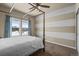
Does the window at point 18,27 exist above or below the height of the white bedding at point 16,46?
above

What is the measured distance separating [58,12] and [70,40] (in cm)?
86

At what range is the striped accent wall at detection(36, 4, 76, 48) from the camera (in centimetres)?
187

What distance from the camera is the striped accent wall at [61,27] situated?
1.87 meters

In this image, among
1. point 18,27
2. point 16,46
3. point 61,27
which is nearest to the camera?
point 16,46

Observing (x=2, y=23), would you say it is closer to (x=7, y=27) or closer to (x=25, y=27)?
(x=7, y=27)

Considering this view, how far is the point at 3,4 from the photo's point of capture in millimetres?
1270

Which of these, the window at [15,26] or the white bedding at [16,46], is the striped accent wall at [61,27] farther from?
the window at [15,26]

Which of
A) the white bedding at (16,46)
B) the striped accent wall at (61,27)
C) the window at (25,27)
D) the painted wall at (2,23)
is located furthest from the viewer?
the striped accent wall at (61,27)

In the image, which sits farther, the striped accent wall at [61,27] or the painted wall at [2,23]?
the striped accent wall at [61,27]

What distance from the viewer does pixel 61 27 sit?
1947 mm

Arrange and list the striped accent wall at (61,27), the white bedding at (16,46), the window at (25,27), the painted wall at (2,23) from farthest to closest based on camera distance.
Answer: the striped accent wall at (61,27) → the window at (25,27) → the painted wall at (2,23) → the white bedding at (16,46)

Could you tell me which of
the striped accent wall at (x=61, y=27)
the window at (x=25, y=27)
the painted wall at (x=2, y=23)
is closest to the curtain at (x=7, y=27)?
the painted wall at (x=2, y=23)

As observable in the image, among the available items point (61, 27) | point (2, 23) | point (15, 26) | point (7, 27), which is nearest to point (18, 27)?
point (15, 26)

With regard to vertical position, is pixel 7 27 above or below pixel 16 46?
above
